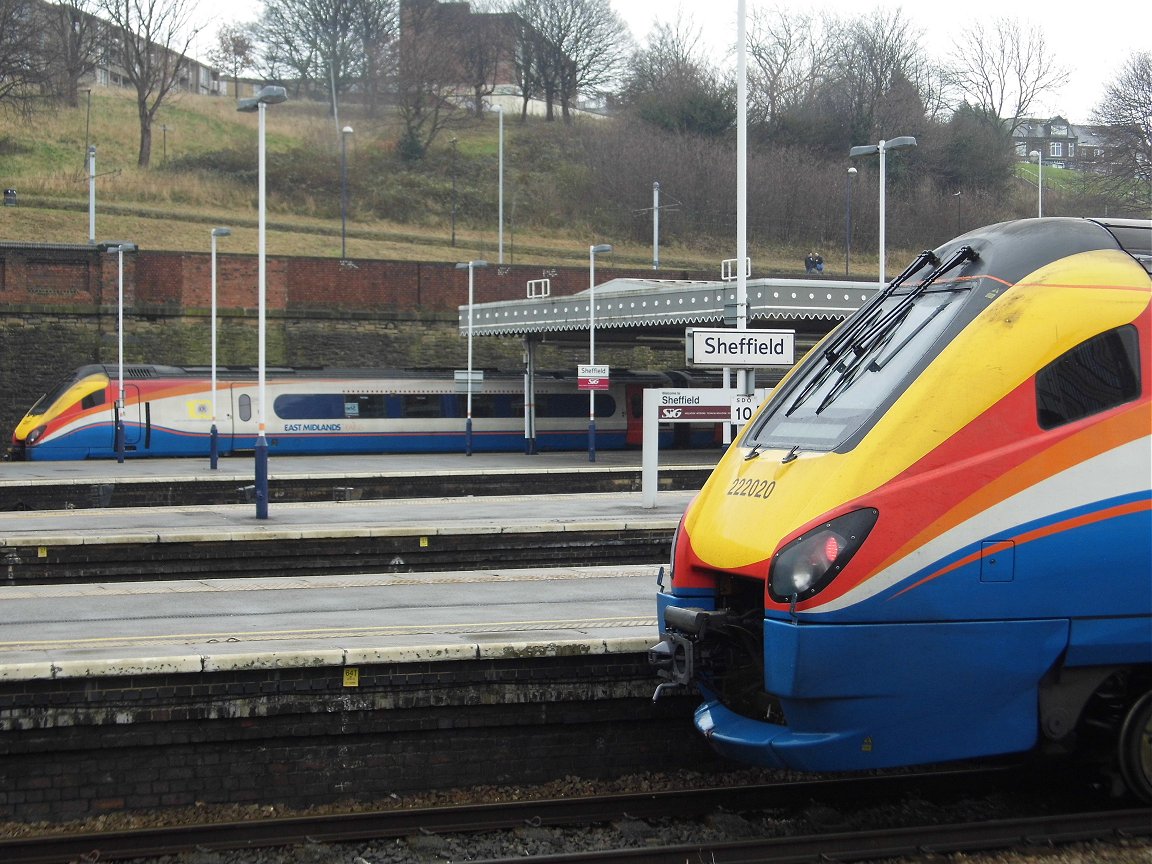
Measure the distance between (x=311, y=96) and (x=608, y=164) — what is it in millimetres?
27086

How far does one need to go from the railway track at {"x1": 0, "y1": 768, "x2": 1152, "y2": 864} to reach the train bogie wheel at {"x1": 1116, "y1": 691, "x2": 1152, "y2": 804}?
1.49ft

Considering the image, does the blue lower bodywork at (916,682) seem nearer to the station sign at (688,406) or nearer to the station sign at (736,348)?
the station sign at (736,348)

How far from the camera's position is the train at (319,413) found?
37.5 metres

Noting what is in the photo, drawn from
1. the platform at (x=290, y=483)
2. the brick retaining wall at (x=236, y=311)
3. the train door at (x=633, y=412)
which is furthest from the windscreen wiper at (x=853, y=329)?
the brick retaining wall at (x=236, y=311)

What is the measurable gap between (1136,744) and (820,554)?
196 cm

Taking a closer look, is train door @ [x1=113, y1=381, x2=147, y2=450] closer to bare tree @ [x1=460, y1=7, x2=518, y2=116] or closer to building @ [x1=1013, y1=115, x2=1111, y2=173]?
building @ [x1=1013, y1=115, x2=1111, y2=173]

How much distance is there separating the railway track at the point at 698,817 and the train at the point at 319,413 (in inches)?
1229

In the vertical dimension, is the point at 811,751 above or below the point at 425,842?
above

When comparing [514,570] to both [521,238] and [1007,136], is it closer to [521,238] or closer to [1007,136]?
[1007,136]

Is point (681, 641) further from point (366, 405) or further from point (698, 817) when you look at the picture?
point (366, 405)

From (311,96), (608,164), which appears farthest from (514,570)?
(311,96)

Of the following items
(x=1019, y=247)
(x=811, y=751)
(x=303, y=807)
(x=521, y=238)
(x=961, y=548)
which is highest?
(x=521, y=238)

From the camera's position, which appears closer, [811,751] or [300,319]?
[811,751]

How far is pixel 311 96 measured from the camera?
91.1 m
